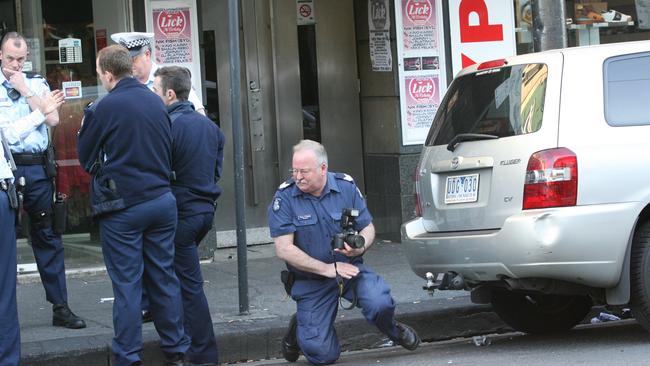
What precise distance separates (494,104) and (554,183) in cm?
76

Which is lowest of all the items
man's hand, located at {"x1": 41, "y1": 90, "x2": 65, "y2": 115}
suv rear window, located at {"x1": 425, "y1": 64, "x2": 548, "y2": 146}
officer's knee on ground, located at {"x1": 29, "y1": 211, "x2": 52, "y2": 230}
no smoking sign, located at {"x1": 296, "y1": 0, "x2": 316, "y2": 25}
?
officer's knee on ground, located at {"x1": 29, "y1": 211, "x2": 52, "y2": 230}

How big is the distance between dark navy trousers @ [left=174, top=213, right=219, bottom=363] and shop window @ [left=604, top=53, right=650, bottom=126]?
250 cm

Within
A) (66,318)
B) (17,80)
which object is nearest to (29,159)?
(17,80)

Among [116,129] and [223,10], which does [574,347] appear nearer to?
[116,129]

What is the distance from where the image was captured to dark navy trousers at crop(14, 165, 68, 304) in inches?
287

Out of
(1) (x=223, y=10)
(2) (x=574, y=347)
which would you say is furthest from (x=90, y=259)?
(2) (x=574, y=347)

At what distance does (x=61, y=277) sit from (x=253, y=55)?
4184mm

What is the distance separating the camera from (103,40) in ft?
33.3

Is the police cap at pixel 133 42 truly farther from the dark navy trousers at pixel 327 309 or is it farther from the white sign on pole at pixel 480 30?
the white sign on pole at pixel 480 30

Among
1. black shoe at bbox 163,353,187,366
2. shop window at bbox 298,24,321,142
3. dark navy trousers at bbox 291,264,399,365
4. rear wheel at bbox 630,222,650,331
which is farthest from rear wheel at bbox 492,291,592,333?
shop window at bbox 298,24,321,142

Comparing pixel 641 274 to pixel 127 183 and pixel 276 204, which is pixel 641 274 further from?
pixel 127 183

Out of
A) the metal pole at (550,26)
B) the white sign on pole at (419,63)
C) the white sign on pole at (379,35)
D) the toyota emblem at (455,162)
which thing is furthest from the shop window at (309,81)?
the toyota emblem at (455,162)

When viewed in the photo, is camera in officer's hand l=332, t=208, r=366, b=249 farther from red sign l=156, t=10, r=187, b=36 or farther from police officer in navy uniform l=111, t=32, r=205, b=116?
red sign l=156, t=10, r=187, b=36

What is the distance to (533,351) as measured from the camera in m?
7.11
